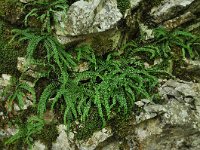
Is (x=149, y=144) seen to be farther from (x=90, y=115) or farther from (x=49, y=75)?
(x=49, y=75)

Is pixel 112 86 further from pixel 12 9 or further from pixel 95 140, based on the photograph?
pixel 12 9

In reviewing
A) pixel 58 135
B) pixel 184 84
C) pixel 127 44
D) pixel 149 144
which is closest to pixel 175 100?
pixel 184 84

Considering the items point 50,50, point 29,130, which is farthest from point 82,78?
point 29,130

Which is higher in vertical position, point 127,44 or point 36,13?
point 36,13

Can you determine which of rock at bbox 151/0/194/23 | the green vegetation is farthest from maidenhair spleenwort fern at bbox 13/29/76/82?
rock at bbox 151/0/194/23

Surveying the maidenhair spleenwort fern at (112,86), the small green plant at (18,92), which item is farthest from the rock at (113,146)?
the small green plant at (18,92)

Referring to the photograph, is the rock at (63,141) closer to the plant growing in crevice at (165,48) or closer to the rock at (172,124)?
the rock at (172,124)
